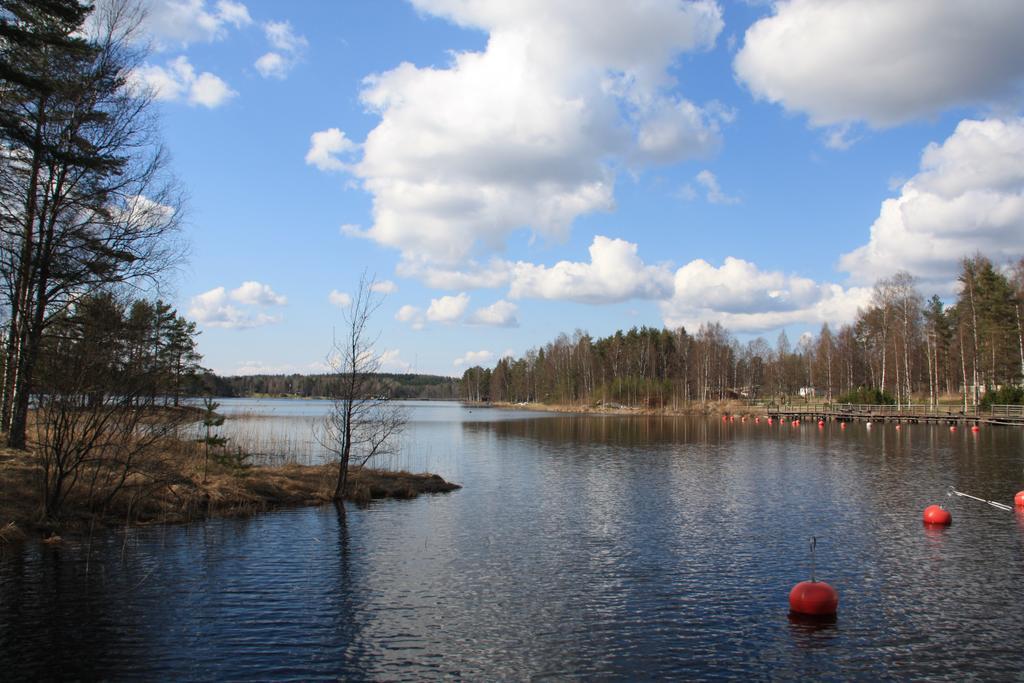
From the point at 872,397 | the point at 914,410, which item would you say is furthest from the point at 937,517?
the point at 872,397

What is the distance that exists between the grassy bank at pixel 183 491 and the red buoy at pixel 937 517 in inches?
770

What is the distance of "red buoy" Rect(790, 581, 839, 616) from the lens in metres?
14.3

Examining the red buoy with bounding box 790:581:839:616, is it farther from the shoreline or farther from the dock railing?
the shoreline

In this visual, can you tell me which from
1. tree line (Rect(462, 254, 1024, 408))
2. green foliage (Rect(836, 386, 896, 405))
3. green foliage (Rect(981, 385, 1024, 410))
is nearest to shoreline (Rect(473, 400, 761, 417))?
tree line (Rect(462, 254, 1024, 408))

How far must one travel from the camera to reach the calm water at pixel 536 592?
12.1 metres

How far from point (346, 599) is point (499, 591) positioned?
11.6 feet

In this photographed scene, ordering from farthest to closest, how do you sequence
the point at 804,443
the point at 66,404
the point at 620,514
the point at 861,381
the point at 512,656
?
1. the point at 861,381
2. the point at 804,443
3. the point at 620,514
4. the point at 66,404
5. the point at 512,656

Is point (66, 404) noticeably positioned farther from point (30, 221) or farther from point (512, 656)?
point (512, 656)

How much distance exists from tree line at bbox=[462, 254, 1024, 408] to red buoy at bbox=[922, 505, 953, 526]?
189 ft


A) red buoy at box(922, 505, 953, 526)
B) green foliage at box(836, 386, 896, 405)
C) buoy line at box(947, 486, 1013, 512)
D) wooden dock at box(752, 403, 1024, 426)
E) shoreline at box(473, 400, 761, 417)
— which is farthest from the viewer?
shoreline at box(473, 400, 761, 417)

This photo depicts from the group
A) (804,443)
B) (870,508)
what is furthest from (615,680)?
(804,443)

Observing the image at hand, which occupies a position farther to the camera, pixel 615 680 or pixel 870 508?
pixel 870 508

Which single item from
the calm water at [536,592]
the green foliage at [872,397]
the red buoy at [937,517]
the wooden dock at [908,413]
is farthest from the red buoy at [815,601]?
the green foliage at [872,397]

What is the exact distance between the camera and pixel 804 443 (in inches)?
2309
